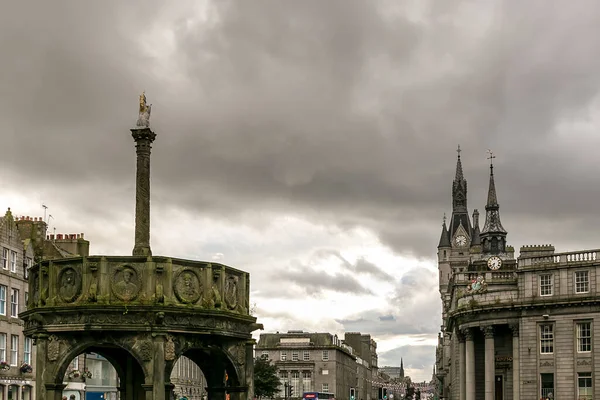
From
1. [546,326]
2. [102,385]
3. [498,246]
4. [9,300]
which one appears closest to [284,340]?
[498,246]

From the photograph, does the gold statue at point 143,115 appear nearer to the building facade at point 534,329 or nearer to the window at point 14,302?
the window at point 14,302

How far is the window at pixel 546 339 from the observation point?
71688 mm

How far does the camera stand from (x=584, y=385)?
69.1 meters

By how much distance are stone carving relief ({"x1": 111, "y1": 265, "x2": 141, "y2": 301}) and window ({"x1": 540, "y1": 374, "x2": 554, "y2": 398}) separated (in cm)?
5469

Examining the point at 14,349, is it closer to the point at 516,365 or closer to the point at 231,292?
the point at 516,365

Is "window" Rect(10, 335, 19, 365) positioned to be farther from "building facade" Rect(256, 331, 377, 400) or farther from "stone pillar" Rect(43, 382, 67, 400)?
"building facade" Rect(256, 331, 377, 400)

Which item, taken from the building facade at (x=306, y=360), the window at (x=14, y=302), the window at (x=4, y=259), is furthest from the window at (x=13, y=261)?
the building facade at (x=306, y=360)

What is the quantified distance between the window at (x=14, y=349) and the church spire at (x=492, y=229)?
207ft

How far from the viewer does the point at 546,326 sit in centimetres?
7181

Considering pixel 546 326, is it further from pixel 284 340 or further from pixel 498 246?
pixel 284 340

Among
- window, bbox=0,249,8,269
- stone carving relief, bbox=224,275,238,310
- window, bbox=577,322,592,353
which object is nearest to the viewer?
stone carving relief, bbox=224,275,238,310

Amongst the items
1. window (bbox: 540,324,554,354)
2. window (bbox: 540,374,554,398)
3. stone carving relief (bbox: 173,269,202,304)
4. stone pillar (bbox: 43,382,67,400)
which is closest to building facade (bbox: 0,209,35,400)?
stone pillar (bbox: 43,382,67,400)

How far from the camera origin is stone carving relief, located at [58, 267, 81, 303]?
23.5 metres

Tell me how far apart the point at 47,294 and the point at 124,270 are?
2390 millimetres
